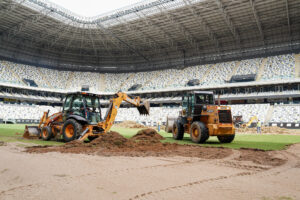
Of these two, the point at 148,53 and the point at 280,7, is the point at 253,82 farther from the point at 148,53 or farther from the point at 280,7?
the point at 148,53

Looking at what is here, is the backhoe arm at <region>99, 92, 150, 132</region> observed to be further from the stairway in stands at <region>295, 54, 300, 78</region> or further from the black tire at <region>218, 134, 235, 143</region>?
the stairway in stands at <region>295, 54, 300, 78</region>

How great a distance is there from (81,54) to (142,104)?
4846cm

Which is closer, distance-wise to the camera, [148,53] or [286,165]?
[286,165]

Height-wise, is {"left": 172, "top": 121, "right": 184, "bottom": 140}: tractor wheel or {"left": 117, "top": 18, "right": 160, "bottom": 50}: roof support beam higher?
{"left": 117, "top": 18, "right": 160, "bottom": 50}: roof support beam

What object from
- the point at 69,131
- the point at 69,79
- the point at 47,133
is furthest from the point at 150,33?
the point at 69,131

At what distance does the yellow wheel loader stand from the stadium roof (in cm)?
2326

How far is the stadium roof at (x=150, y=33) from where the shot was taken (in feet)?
115

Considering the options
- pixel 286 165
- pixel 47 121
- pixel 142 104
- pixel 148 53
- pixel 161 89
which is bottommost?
pixel 286 165

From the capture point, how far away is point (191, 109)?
1333 cm

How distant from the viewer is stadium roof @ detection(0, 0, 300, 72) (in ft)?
115

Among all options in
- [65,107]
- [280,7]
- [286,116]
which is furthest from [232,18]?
[65,107]

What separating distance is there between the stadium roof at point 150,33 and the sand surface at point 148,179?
30.5 meters

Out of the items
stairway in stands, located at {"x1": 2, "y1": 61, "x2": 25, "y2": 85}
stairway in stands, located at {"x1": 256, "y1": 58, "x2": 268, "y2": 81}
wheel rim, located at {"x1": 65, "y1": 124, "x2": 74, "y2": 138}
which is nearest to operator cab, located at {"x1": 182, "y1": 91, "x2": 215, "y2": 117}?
wheel rim, located at {"x1": 65, "y1": 124, "x2": 74, "y2": 138}

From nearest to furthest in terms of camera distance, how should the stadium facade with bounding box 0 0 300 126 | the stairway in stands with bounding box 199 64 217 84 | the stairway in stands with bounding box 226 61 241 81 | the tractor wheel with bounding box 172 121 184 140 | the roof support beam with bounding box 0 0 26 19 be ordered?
the tractor wheel with bounding box 172 121 184 140 → the roof support beam with bounding box 0 0 26 19 → the stadium facade with bounding box 0 0 300 126 → the stairway in stands with bounding box 226 61 241 81 → the stairway in stands with bounding box 199 64 217 84
